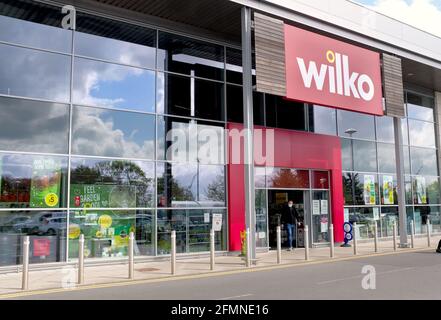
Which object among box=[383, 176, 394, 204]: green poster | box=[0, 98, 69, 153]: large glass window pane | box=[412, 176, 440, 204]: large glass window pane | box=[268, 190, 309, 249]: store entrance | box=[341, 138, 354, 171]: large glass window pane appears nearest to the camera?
box=[0, 98, 69, 153]: large glass window pane

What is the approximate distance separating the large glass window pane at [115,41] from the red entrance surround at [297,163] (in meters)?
4.03

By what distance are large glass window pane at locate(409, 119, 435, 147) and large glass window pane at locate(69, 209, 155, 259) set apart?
16.3m

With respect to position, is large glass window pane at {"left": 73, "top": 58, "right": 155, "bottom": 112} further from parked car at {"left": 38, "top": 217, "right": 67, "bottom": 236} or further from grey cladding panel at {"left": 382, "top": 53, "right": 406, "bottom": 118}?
grey cladding panel at {"left": 382, "top": 53, "right": 406, "bottom": 118}

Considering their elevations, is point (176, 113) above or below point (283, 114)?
below

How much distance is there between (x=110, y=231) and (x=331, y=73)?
29.9ft

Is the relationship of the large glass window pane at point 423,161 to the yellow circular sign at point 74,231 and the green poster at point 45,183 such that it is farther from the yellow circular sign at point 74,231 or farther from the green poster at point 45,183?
the green poster at point 45,183

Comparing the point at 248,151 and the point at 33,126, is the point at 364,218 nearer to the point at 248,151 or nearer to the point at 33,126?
the point at 248,151

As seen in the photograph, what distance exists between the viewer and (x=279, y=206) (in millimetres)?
18625

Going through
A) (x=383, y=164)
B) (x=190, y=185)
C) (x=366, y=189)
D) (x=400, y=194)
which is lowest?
(x=400, y=194)

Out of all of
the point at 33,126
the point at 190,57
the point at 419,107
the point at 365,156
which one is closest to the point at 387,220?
the point at 365,156

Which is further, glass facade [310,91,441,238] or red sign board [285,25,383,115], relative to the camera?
glass facade [310,91,441,238]

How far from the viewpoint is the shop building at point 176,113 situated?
13.3 metres

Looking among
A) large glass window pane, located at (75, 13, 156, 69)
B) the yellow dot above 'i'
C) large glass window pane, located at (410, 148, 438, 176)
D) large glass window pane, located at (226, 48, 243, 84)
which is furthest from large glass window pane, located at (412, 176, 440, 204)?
large glass window pane, located at (75, 13, 156, 69)

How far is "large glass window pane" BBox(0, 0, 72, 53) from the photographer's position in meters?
13.4
